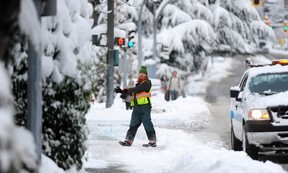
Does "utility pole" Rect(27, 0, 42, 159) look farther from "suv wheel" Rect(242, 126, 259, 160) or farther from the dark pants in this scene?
the dark pants

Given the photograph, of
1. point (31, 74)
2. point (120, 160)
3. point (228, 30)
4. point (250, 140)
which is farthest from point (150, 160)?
point (228, 30)

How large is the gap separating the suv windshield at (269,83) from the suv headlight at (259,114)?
856 millimetres

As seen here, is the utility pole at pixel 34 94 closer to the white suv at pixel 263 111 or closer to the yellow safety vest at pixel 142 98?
the white suv at pixel 263 111

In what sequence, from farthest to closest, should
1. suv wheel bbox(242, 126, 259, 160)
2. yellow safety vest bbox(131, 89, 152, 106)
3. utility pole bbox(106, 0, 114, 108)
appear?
utility pole bbox(106, 0, 114, 108), yellow safety vest bbox(131, 89, 152, 106), suv wheel bbox(242, 126, 259, 160)

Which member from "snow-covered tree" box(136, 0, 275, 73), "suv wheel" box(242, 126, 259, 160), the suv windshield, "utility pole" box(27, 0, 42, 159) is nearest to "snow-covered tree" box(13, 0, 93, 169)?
"utility pole" box(27, 0, 42, 159)

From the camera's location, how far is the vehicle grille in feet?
37.2

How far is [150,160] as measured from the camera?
12141 millimetres

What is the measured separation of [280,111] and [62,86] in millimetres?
4590

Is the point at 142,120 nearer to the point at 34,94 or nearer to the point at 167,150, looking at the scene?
the point at 167,150

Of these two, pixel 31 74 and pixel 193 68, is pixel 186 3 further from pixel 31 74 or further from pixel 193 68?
pixel 31 74

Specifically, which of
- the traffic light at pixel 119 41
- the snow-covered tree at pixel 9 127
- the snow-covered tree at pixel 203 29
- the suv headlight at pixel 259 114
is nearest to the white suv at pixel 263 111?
the suv headlight at pixel 259 114

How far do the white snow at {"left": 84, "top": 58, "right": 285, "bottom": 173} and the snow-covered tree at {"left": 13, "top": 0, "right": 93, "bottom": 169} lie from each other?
1975mm

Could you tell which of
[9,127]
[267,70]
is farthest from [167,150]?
[9,127]

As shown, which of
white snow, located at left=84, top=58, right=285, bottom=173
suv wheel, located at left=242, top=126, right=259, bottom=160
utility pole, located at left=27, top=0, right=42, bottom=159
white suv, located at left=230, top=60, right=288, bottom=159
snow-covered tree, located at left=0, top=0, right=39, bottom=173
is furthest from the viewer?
suv wheel, located at left=242, top=126, right=259, bottom=160
